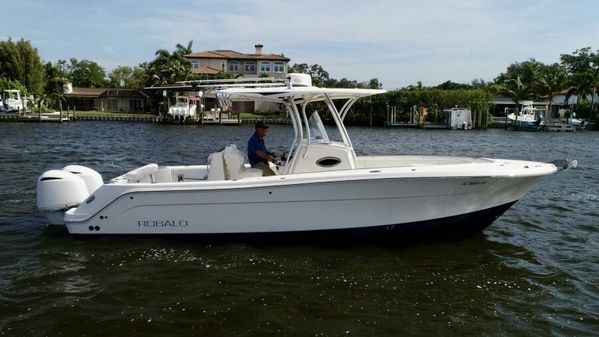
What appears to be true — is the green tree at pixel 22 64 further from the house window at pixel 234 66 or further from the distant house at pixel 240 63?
the house window at pixel 234 66

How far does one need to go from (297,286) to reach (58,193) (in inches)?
173

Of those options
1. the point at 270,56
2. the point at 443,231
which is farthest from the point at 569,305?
the point at 270,56

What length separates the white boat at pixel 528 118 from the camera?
58531mm

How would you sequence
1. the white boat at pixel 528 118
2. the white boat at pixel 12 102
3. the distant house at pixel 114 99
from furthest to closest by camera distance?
the distant house at pixel 114 99 → the white boat at pixel 528 118 → the white boat at pixel 12 102

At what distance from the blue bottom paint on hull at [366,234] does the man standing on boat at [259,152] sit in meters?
1.18

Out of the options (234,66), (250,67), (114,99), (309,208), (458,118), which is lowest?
(309,208)

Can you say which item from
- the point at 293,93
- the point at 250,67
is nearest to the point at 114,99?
the point at 250,67

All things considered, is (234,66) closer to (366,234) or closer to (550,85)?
(550,85)

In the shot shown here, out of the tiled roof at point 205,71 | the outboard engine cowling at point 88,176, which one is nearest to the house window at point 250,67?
the tiled roof at point 205,71

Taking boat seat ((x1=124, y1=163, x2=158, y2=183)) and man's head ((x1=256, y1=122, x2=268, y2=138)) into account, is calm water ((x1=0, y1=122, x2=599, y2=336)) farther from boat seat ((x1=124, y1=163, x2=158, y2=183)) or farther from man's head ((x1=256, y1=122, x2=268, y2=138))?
man's head ((x1=256, y1=122, x2=268, y2=138))

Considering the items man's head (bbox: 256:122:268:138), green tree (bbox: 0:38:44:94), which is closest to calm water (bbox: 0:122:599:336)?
man's head (bbox: 256:122:268:138)

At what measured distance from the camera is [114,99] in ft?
257

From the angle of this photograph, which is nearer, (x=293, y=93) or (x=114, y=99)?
(x=293, y=93)

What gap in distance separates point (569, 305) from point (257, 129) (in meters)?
5.23
